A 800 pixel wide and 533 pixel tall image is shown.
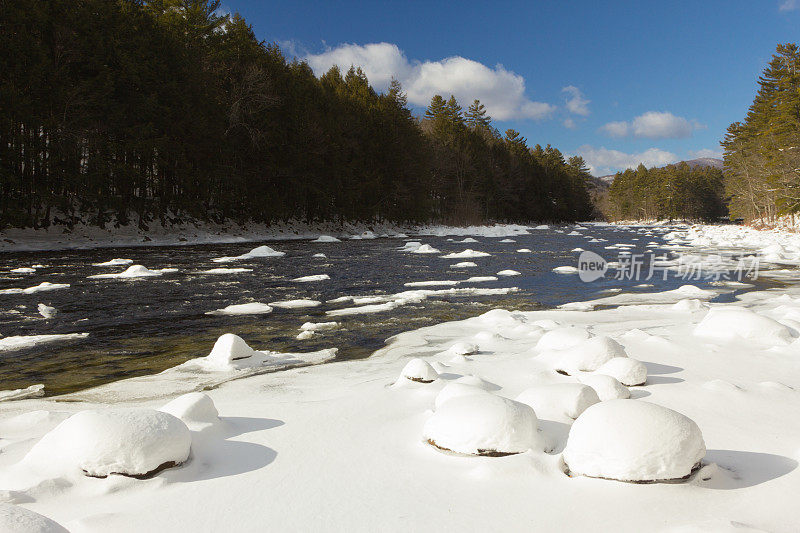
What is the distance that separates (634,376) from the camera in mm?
3389

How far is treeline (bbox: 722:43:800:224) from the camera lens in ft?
99.8

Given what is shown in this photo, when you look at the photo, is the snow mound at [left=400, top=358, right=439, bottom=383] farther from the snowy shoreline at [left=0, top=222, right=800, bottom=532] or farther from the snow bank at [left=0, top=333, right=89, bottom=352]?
the snow bank at [left=0, top=333, right=89, bottom=352]

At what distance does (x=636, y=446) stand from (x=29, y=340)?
6.53m

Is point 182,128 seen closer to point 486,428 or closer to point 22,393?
point 22,393

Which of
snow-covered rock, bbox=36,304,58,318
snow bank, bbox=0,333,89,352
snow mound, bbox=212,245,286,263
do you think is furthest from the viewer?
snow mound, bbox=212,245,286,263

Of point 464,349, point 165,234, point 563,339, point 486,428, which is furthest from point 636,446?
point 165,234

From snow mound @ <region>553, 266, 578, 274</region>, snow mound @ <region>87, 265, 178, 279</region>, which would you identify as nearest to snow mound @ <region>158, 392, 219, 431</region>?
snow mound @ <region>87, 265, 178, 279</region>

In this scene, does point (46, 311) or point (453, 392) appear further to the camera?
point (46, 311)

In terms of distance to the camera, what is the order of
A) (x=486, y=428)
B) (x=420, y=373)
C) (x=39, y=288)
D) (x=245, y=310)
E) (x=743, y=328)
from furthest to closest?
(x=39, y=288)
(x=245, y=310)
(x=743, y=328)
(x=420, y=373)
(x=486, y=428)

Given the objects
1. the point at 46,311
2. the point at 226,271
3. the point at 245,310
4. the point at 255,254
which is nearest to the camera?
the point at 46,311

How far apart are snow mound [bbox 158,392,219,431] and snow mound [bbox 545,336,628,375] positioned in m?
2.66

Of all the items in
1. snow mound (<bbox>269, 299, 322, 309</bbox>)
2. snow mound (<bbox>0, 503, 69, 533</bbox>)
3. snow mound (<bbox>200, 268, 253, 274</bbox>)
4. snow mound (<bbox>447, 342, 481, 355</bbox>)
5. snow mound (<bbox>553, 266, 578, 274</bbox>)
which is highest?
snow mound (<bbox>0, 503, 69, 533</bbox>)

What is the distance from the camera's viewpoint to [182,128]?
77.3ft

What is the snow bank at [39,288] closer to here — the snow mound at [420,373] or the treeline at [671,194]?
the snow mound at [420,373]
